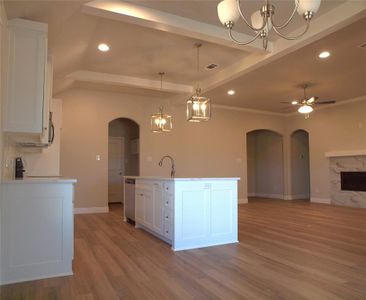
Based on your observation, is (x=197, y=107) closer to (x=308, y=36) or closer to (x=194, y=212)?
(x=194, y=212)

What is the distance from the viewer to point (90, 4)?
3.33m

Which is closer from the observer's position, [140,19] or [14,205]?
[14,205]

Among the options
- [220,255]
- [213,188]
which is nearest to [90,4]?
[213,188]

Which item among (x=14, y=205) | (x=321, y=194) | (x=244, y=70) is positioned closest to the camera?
(x=14, y=205)

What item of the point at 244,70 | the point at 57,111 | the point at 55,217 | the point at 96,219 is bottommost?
the point at 96,219

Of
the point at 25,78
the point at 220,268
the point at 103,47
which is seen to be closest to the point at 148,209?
the point at 220,268

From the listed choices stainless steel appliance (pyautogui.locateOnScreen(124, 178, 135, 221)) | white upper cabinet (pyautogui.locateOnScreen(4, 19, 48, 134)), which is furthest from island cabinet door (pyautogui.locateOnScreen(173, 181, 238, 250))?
stainless steel appliance (pyautogui.locateOnScreen(124, 178, 135, 221))

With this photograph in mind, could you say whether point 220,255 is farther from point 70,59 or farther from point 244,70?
point 70,59

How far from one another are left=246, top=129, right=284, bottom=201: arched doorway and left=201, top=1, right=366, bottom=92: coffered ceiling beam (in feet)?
16.1

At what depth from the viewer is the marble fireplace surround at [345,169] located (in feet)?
25.1

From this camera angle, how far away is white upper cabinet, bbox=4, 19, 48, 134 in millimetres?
2850

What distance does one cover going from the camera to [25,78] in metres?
2.91

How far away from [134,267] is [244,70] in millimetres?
3853

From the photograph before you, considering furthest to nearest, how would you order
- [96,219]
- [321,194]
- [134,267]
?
[321,194], [96,219], [134,267]
